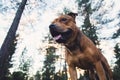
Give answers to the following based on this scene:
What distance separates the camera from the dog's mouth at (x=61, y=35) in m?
5.89

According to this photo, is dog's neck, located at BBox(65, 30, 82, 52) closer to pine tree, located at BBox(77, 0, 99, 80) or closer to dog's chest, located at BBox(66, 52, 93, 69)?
dog's chest, located at BBox(66, 52, 93, 69)

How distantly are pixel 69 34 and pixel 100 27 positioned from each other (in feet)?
77.1

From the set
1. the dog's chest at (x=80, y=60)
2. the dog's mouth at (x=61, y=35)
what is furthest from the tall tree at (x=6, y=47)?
the dog's mouth at (x=61, y=35)

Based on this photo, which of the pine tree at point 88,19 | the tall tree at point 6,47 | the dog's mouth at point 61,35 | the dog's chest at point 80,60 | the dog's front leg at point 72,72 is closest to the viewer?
the dog's mouth at point 61,35

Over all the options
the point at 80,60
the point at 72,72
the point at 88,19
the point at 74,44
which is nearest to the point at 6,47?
the point at 72,72

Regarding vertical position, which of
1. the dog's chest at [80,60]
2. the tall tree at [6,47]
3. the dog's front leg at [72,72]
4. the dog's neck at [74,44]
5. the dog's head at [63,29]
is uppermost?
the tall tree at [6,47]

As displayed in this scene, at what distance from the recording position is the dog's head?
589cm

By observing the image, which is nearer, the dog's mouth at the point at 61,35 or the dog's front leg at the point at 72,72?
the dog's mouth at the point at 61,35

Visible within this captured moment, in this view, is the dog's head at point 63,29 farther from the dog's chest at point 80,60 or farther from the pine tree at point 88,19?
the pine tree at point 88,19

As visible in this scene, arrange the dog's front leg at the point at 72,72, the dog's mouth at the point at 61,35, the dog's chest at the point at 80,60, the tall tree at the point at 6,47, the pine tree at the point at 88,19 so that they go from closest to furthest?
1. the dog's mouth at the point at 61,35
2. the dog's chest at the point at 80,60
3. the dog's front leg at the point at 72,72
4. the tall tree at the point at 6,47
5. the pine tree at the point at 88,19

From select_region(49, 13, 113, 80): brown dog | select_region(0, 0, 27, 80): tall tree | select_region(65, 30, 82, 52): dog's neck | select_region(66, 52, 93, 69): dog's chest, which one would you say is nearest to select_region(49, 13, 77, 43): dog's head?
select_region(49, 13, 113, 80): brown dog

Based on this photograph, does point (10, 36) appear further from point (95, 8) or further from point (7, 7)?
point (95, 8)

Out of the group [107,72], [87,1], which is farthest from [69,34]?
[87,1]

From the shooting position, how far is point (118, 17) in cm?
2817
